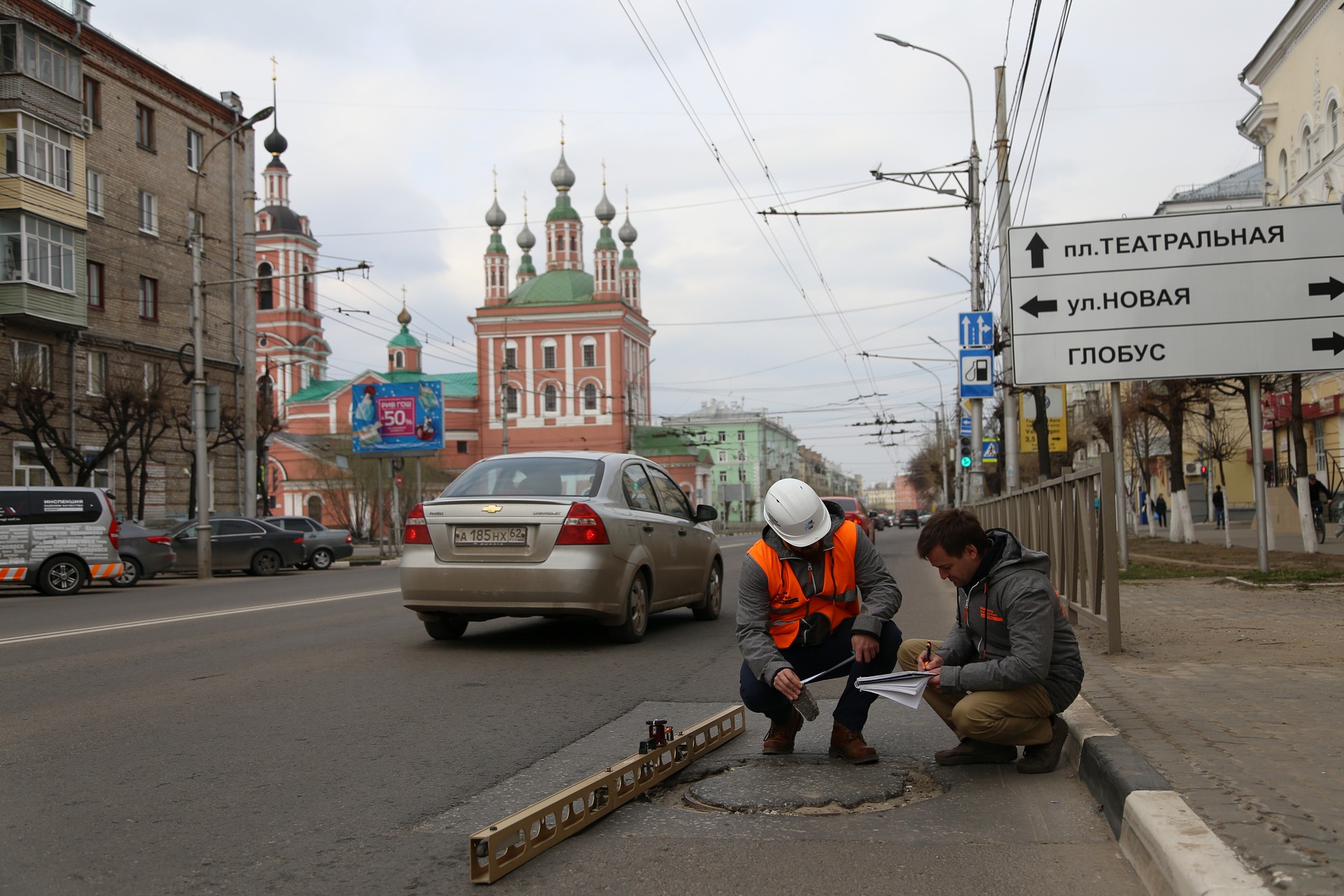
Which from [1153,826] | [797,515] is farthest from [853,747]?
[1153,826]

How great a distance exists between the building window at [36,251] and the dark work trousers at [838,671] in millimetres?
32105

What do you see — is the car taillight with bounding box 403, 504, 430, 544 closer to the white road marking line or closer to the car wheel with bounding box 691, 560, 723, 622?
the car wheel with bounding box 691, 560, 723, 622

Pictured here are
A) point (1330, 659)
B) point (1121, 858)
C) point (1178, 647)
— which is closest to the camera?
point (1121, 858)

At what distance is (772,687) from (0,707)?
480 centimetres

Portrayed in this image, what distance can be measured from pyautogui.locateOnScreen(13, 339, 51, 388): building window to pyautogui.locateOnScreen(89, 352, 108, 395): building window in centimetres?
190

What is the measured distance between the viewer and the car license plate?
959 cm

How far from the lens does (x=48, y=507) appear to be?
20.5m

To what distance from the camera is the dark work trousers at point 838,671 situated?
5.32 m

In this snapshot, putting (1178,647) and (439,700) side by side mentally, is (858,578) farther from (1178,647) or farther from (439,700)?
(1178,647)

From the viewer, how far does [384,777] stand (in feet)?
17.1

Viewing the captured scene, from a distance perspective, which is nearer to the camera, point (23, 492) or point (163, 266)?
point (23, 492)

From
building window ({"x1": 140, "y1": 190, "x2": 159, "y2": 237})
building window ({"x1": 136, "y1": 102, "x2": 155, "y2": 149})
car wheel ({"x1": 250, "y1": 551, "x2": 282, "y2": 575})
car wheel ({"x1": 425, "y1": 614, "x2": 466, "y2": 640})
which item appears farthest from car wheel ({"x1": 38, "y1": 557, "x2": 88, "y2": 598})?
building window ({"x1": 136, "y1": 102, "x2": 155, "y2": 149})

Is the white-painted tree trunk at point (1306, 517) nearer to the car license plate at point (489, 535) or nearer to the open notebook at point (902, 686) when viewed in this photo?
the car license plate at point (489, 535)

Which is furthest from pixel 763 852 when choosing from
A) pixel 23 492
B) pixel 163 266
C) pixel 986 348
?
pixel 163 266
